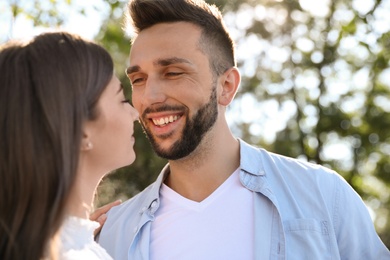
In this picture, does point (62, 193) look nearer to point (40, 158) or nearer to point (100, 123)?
point (40, 158)

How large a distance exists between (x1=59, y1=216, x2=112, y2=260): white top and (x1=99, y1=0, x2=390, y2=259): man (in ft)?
3.63

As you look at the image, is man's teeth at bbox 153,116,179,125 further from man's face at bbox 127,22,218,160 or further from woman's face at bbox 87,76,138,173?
woman's face at bbox 87,76,138,173

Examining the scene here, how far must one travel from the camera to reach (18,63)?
2.42m

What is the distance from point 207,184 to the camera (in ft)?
13.3

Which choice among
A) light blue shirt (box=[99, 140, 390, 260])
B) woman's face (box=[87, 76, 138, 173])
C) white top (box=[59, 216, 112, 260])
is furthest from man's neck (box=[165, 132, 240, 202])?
white top (box=[59, 216, 112, 260])

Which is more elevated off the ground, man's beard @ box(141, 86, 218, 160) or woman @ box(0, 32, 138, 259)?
woman @ box(0, 32, 138, 259)

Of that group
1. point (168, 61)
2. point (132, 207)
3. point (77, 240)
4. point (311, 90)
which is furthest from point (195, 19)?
point (311, 90)

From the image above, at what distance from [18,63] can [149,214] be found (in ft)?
5.81

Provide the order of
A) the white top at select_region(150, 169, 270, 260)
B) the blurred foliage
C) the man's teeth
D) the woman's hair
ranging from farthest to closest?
the blurred foliage
the man's teeth
the white top at select_region(150, 169, 270, 260)
the woman's hair

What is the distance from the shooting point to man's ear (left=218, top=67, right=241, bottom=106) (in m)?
4.35

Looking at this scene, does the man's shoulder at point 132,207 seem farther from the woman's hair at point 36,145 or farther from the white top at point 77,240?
the woman's hair at point 36,145

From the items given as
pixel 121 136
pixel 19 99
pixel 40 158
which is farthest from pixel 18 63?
pixel 121 136

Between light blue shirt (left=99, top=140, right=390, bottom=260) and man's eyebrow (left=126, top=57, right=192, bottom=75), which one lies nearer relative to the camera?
light blue shirt (left=99, top=140, right=390, bottom=260)

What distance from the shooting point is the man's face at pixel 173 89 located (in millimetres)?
4012
